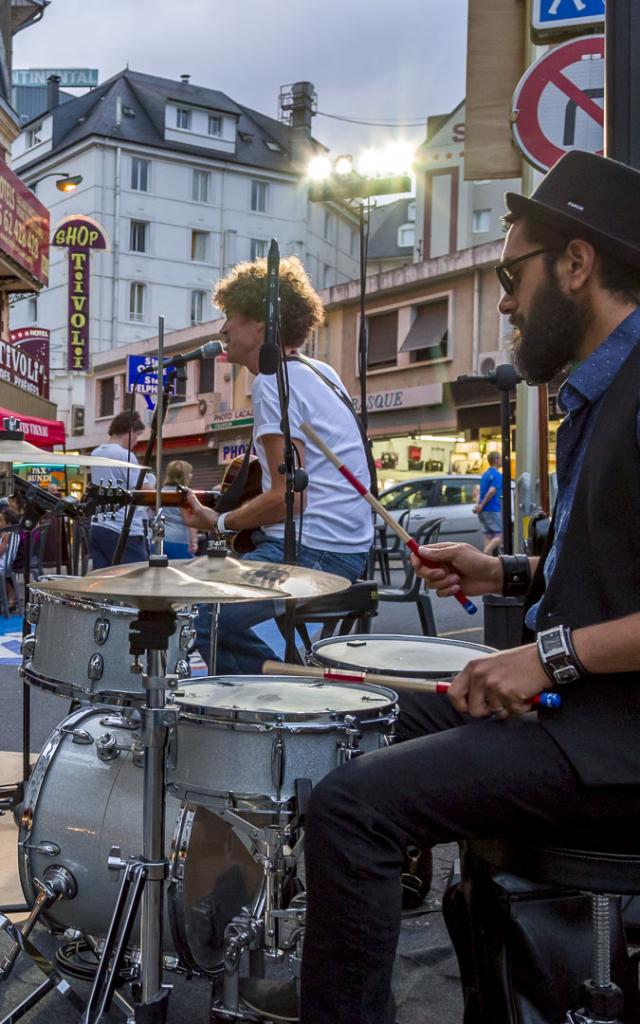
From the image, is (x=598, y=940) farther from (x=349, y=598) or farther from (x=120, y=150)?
(x=120, y=150)

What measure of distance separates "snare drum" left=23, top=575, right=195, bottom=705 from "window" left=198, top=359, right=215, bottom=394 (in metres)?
25.7

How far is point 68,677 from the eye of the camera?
2.59 meters

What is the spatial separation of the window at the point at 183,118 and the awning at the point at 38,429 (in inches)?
1023

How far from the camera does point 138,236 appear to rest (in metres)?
37.7

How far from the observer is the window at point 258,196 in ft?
129

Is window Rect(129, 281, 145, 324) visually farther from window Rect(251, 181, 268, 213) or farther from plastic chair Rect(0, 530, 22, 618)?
plastic chair Rect(0, 530, 22, 618)

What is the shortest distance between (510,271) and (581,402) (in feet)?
0.99

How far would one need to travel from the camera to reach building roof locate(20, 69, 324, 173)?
37.9 metres

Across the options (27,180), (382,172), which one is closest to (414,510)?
(382,172)

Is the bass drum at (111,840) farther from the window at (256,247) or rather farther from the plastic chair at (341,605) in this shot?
the window at (256,247)

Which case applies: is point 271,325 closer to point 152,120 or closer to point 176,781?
point 176,781

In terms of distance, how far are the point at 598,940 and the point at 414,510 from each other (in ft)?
46.7

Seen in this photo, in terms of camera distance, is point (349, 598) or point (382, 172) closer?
point (349, 598)

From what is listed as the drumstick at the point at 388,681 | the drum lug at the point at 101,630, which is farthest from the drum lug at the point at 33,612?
the drumstick at the point at 388,681
